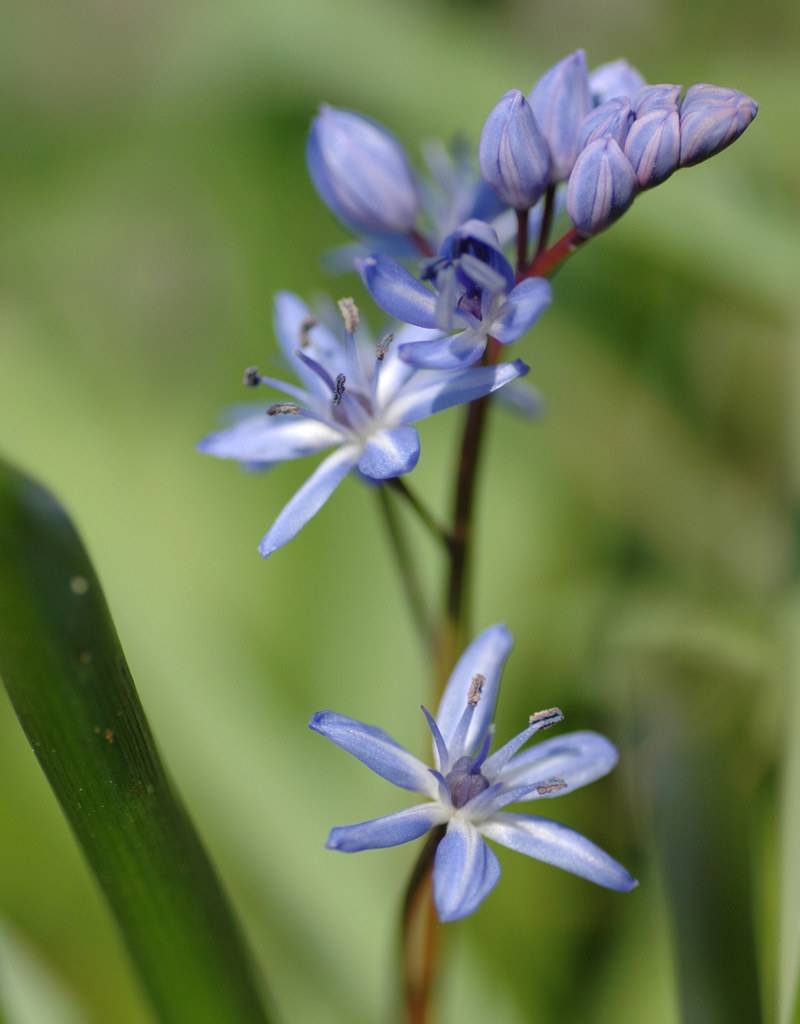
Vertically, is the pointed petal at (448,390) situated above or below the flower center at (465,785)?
above

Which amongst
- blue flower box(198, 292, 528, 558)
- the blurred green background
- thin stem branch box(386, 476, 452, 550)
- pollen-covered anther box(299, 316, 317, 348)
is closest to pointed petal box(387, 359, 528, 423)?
blue flower box(198, 292, 528, 558)

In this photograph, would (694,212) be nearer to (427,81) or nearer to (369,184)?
(427,81)

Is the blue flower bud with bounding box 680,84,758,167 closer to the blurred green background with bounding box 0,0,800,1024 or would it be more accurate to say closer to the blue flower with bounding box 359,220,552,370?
the blue flower with bounding box 359,220,552,370

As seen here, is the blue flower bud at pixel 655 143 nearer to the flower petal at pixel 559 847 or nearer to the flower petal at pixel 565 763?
the flower petal at pixel 565 763

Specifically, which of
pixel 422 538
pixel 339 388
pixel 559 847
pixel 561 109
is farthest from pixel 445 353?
pixel 422 538

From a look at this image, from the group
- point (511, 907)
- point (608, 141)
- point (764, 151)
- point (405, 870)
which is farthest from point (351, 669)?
point (764, 151)

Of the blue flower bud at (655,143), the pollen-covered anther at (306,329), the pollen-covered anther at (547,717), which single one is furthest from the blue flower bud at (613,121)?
the pollen-covered anther at (547,717)

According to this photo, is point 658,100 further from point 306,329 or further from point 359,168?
point 306,329
